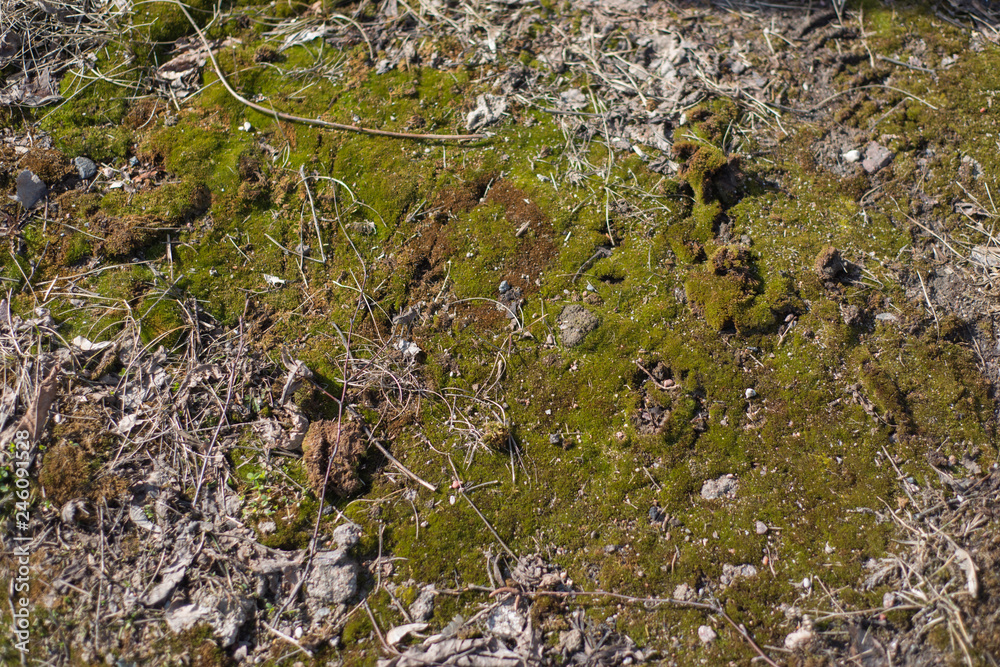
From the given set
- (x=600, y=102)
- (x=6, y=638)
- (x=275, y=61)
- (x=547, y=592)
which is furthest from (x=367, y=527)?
(x=275, y=61)

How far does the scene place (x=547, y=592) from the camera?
8.85ft

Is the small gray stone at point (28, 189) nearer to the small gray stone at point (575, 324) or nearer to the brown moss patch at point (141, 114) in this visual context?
the brown moss patch at point (141, 114)

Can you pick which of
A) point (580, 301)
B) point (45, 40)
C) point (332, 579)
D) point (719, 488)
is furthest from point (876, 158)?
point (45, 40)

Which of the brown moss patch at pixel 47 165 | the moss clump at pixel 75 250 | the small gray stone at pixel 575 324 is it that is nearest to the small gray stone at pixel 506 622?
the small gray stone at pixel 575 324

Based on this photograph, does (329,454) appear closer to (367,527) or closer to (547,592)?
(367,527)

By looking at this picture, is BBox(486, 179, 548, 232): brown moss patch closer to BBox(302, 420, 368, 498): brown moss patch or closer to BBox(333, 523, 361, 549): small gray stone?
BBox(302, 420, 368, 498): brown moss patch

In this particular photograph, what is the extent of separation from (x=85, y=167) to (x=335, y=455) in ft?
8.98

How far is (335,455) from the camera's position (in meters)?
2.85

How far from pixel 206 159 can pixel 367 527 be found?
2689 mm

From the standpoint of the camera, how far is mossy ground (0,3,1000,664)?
109 inches

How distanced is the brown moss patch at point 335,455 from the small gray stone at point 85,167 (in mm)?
2437

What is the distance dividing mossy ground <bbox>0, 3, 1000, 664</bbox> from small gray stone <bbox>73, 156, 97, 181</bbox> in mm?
124

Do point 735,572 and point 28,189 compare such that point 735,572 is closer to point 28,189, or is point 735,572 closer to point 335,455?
point 335,455

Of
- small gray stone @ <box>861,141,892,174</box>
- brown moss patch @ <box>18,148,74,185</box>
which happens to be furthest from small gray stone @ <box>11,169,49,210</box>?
small gray stone @ <box>861,141,892,174</box>
